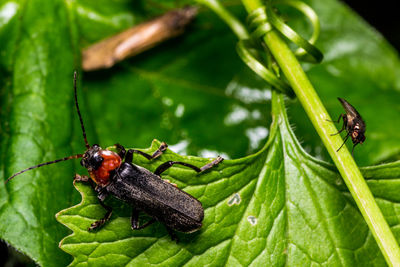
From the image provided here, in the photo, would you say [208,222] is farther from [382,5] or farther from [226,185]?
[382,5]

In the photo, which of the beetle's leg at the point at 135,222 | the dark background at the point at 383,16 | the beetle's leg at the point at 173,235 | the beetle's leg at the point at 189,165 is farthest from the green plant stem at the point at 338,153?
the dark background at the point at 383,16

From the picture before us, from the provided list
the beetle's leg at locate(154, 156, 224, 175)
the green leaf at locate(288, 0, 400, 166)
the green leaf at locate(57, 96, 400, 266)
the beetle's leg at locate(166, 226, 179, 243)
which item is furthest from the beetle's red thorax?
the green leaf at locate(288, 0, 400, 166)

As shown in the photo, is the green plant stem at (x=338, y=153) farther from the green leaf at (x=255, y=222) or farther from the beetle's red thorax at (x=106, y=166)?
the beetle's red thorax at (x=106, y=166)

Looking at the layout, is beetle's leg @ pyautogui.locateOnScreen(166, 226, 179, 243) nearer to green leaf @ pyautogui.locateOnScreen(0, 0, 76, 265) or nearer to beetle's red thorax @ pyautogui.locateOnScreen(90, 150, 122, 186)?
beetle's red thorax @ pyautogui.locateOnScreen(90, 150, 122, 186)

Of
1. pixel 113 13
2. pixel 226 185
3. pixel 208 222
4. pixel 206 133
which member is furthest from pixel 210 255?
pixel 113 13

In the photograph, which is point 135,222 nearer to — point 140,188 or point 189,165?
point 140,188

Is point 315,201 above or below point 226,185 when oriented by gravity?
below

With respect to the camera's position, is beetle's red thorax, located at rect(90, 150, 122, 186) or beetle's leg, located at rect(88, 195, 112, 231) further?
beetle's red thorax, located at rect(90, 150, 122, 186)
